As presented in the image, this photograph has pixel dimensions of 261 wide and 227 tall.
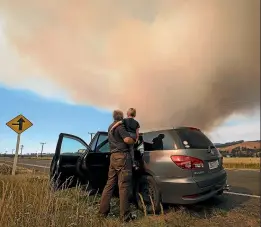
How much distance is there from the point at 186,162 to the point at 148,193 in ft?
3.13

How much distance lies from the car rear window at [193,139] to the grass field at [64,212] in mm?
1162

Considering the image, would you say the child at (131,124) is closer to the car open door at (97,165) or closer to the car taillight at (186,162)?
the car taillight at (186,162)

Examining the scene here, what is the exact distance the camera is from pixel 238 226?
4.71 m

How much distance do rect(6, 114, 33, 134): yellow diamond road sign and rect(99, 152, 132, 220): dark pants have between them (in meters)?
2.42

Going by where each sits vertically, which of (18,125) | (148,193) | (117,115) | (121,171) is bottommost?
(148,193)

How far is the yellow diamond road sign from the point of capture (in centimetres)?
616

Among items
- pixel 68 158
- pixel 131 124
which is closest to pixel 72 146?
pixel 68 158

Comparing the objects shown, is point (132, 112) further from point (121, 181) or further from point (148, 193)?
point (148, 193)

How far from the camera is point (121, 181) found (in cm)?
477

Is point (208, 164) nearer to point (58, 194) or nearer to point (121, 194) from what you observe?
point (121, 194)

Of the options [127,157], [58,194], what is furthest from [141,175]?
[58,194]

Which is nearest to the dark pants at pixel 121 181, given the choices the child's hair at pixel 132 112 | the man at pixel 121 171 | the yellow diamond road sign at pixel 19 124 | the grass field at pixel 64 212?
the man at pixel 121 171

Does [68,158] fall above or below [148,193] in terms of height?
above

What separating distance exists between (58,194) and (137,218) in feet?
4.33
